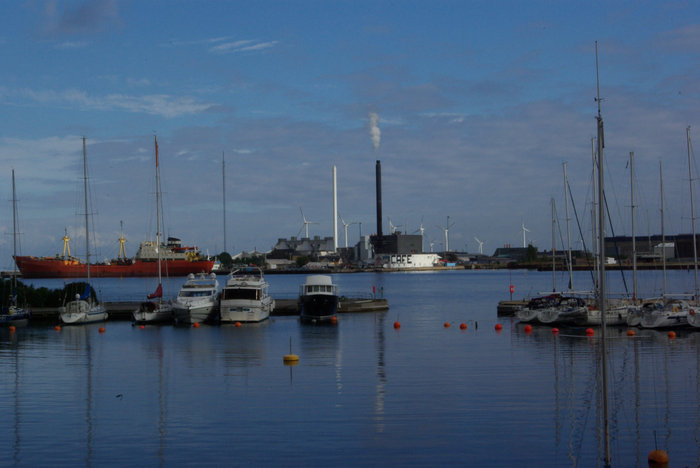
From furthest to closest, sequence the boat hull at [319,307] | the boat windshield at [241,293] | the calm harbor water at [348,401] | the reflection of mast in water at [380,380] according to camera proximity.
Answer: the boat hull at [319,307], the boat windshield at [241,293], the reflection of mast in water at [380,380], the calm harbor water at [348,401]

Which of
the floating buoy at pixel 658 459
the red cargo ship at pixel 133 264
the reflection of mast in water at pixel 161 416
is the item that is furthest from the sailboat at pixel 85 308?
the red cargo ship at pixel 133 264

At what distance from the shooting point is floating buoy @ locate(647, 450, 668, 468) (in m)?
16.4

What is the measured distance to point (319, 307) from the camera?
172ft

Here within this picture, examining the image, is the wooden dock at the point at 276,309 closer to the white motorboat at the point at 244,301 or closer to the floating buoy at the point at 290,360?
the white motorboat at the point at 244,301

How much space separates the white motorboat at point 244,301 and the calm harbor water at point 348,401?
7.52 m

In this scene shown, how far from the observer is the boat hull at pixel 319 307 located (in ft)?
172

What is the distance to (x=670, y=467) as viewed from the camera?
16.4 meters

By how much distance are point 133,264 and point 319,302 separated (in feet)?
414

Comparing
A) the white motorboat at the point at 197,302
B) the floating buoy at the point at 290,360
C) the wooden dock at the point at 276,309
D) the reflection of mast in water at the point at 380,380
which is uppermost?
the white motorboat at the point at 197,302

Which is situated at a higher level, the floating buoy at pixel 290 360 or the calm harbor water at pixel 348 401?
the floating buoy at pixel 290 360

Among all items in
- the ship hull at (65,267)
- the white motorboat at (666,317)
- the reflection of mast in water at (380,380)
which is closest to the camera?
the reflection of mast in water at (380,380)

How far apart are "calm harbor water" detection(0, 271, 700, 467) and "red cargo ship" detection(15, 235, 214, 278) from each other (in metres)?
117

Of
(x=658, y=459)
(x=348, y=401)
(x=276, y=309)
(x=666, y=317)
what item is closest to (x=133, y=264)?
(x=276, y=309)

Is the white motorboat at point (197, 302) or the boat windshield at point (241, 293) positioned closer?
the white motorboat at point (197, 302)
